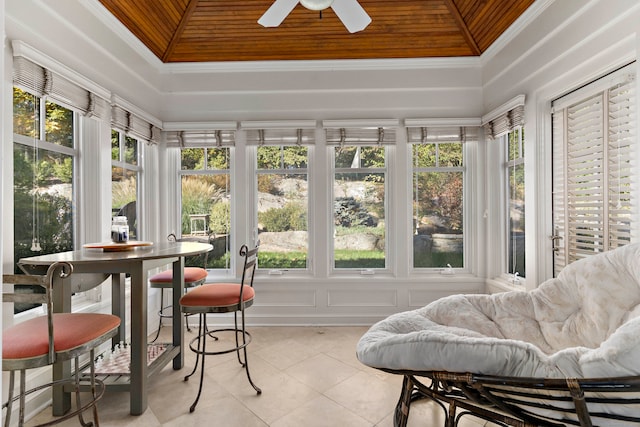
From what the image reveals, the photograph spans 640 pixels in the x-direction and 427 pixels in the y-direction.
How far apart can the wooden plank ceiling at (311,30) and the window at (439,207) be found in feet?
3.35

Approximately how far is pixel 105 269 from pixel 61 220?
906mm

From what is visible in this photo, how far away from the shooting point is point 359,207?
12.5 feet

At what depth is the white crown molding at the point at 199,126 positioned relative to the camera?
12.0ft

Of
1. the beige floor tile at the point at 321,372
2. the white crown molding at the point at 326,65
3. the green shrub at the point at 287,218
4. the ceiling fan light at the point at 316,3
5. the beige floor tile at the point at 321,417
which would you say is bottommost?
the beige floor tile at the point at 321,417

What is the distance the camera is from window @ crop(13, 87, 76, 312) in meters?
A: 2.22

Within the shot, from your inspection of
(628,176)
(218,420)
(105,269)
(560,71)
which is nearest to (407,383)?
(218,420)

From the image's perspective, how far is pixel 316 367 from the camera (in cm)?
270

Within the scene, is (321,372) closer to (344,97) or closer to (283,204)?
(283,204)

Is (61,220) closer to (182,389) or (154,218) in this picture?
(154,218)

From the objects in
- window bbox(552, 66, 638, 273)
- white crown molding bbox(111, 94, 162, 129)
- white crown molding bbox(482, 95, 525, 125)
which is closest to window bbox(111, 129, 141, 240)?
white crown molding bbox(111, 94, 162, 129)

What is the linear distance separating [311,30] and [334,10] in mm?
1119

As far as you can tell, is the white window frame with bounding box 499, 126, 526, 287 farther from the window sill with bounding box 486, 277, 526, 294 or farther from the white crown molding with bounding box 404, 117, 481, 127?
the white crown molding with bounding box 404, 117, 481, 127

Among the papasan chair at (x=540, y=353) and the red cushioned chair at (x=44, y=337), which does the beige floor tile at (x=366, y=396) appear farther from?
the red cushioned chair at (x=44, y=337)

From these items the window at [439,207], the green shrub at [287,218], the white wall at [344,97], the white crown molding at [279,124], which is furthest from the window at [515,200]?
the green shrub at [287,218]
